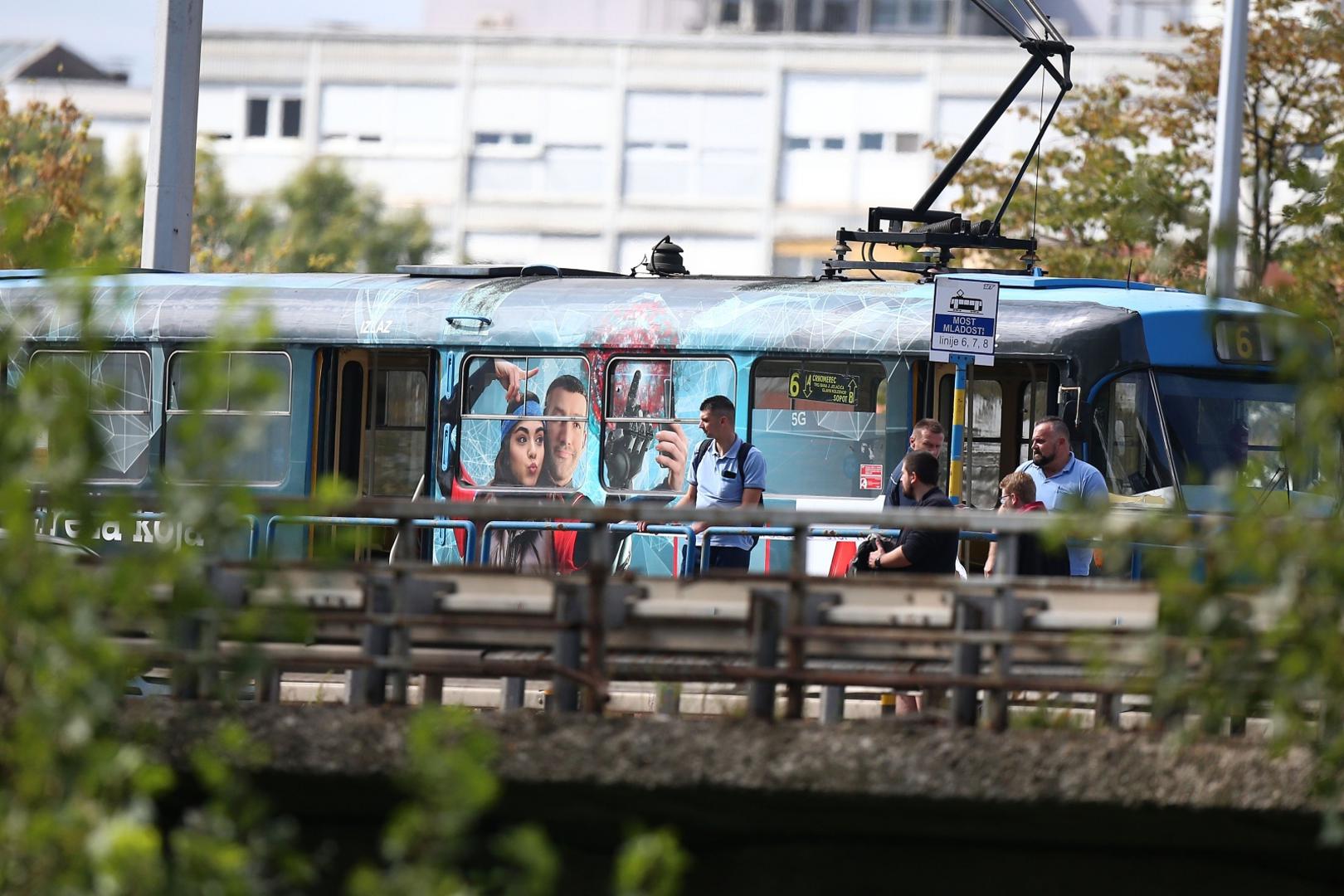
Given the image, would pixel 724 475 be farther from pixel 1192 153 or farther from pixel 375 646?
pixel 1192 153

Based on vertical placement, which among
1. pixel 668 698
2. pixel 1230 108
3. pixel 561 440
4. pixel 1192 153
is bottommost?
pixel 668 698

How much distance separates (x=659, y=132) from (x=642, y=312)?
45974 millimetres

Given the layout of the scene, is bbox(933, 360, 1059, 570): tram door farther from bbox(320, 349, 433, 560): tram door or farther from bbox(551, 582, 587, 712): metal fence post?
bbox(551, 582, 587, 712): metal fence post

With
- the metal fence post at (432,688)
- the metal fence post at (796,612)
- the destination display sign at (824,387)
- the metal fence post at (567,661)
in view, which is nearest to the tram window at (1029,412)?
the destination display sign at (824,387)

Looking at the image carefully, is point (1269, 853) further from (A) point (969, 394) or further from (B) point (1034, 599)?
(A) point (969, 394)

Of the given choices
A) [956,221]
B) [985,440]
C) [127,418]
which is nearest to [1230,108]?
[956,221]

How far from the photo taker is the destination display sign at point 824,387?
45.1 ft

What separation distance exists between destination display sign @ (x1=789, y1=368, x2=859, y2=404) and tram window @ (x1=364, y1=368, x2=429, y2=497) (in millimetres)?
2890

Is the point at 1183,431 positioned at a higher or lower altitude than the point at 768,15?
lower

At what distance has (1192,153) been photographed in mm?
26547

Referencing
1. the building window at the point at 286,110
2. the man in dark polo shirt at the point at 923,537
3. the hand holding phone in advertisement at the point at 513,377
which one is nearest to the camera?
the man in dark polo shirt at the point at 923,537

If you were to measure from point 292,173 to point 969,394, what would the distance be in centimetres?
4577

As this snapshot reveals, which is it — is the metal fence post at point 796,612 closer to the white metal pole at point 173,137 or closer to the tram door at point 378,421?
the tram door at point 378,421

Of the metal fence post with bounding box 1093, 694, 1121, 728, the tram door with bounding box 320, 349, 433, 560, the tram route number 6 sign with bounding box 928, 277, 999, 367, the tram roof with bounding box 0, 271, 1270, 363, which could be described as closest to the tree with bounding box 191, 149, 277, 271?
the tram roof with bounding box 0, 271, 1270, 363
